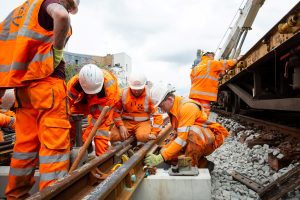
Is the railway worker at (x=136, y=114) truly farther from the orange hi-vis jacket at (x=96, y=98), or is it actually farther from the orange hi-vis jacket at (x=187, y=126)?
the orange hi-vis jacket at (x=187, y=126)

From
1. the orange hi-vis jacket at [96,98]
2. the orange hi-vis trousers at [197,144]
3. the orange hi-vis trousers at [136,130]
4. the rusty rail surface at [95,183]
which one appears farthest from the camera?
the orange hi-vis trousers at [136,130]

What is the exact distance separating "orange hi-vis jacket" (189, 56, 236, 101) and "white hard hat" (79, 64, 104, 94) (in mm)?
3543

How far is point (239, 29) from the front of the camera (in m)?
10.3

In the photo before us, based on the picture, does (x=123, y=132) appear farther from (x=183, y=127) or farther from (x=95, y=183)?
(x=95, y=183)

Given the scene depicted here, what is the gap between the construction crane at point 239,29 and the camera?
9.13 metres

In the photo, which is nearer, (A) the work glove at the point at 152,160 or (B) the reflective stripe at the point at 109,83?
(A) the work glove at the point at 152,160

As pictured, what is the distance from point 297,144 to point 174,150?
2.03 m

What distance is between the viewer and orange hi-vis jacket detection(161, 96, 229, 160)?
3270mm

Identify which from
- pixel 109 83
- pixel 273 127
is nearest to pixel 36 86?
pixel 109 83

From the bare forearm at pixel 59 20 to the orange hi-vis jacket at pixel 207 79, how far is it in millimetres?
4827

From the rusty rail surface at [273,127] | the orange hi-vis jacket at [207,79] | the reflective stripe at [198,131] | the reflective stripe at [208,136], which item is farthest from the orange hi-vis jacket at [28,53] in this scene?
the orange hi-vis jacket at [207,79]

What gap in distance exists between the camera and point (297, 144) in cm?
Result: 409

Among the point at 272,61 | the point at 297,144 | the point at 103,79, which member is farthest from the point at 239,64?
the point at 103,79

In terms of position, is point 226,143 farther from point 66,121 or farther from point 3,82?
point 3,82
